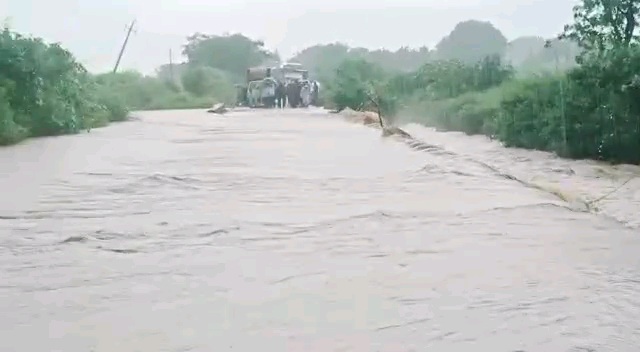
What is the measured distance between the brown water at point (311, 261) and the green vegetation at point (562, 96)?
2.42 meters

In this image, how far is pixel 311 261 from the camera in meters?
7.51

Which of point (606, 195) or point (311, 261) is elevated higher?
point (311, 261)

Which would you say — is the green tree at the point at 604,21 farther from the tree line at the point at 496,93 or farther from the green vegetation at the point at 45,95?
the green vegetation at the point at 45,95

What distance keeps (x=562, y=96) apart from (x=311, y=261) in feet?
37.9

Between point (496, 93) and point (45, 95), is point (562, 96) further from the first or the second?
point (45, 95)

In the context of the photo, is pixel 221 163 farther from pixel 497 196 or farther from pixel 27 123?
pixel 27 123

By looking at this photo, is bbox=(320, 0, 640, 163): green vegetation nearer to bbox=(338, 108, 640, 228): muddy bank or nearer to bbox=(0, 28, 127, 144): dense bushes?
bbox=(338, 108, 640, 228): muddy bank

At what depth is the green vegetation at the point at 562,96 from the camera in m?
16.7

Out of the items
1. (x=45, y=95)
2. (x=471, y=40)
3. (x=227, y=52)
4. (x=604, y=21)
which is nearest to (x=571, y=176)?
(x=604, y=21)

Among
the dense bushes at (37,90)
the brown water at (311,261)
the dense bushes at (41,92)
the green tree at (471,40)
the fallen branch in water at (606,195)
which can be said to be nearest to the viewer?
the brown water at (311,261)

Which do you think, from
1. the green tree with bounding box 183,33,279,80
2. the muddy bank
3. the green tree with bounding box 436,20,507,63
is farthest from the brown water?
the green tree with bounding box 183,33,279,80

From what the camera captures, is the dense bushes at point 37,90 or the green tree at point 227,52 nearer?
the dense bushes at point 37,90

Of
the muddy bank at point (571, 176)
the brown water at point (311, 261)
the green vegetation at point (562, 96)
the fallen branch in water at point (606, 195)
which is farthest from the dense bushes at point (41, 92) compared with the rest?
the fallen branch in water at point (606, 195)

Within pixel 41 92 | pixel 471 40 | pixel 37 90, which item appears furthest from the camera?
pixel 471 40
